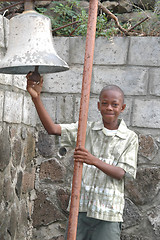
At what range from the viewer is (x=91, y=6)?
1.71 meters

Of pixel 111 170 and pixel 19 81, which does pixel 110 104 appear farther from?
pixel 19 81

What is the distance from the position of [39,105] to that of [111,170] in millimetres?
569

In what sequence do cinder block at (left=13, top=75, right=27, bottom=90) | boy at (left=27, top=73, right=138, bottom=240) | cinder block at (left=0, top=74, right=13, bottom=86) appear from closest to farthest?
boy at (left=27, top=73, right=138, bottom=240) < cinder block at (left=0, top=74, right=13, bottom=86) < cinder block at (left=13, top=75, right=27, bottom=90)

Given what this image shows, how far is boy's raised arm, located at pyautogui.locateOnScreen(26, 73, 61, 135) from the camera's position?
5.78 ft

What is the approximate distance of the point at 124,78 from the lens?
2.95 metres

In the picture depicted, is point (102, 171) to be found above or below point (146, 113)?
below

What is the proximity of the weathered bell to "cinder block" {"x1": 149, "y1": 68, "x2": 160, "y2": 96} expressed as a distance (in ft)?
4.72

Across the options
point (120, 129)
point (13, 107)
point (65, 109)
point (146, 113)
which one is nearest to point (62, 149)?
point (65, 109)

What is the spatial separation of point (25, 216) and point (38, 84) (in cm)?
159

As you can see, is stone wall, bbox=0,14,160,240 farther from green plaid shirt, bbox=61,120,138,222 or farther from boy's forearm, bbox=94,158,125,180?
boy's forearm, bbox=94,158,125,180

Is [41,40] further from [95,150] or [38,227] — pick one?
[38,227]

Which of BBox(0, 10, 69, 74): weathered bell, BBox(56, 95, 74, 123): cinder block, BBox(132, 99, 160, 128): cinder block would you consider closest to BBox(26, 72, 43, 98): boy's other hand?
BBox(0, 10, 69, 74): weathered bell

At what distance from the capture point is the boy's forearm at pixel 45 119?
187 cm

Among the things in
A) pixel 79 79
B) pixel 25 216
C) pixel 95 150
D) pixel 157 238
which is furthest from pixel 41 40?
pixel 157 238
